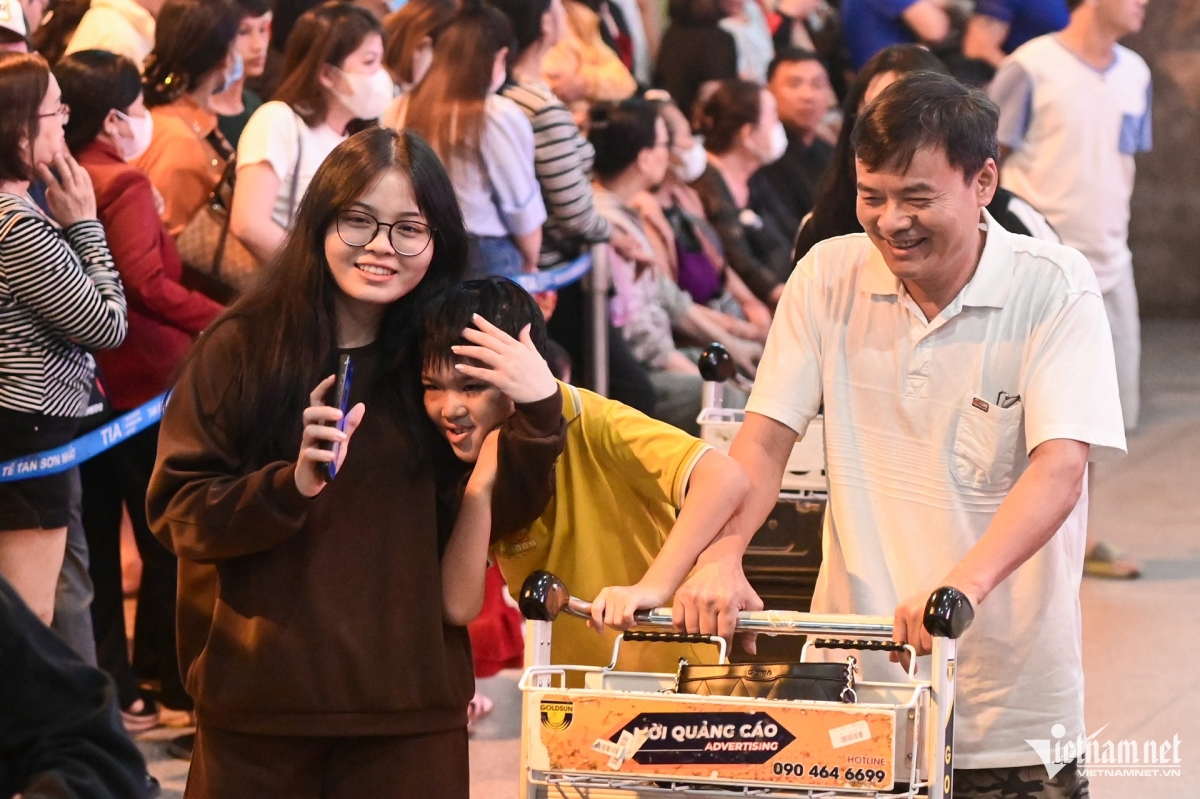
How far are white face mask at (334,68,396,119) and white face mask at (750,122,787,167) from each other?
2.81 m

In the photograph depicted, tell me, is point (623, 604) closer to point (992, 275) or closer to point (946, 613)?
point (946, 613)

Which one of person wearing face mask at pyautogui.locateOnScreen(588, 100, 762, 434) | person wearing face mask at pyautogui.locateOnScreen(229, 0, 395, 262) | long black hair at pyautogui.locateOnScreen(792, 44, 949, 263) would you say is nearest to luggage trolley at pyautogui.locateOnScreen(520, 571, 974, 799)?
long black hair at pyautogui.locateOnScreen(792, 44, 949, 263)

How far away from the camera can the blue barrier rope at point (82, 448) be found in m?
3.88

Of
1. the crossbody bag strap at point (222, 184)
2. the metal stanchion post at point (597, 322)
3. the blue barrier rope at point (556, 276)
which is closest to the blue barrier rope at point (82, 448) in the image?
the crossbody bag strap at point (222, 184)

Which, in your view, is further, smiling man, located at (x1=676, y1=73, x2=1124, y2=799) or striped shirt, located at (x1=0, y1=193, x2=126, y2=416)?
striped shirt, located at (x1=0, y1=193, x2=126, y2=416)

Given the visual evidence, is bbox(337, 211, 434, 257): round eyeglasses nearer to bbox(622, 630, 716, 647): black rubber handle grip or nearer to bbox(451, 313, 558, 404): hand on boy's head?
bbox(451, 313, 558, 404): hand on boy's head

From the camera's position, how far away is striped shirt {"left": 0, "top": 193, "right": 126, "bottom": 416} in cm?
377

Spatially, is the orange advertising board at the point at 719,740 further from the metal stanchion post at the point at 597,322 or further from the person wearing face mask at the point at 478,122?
the metal stanchion post at the point at 597,322

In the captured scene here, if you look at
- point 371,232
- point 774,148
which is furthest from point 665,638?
point 774,148

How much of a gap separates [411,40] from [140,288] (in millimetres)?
1503

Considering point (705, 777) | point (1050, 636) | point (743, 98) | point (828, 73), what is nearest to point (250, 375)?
point (705, 777)

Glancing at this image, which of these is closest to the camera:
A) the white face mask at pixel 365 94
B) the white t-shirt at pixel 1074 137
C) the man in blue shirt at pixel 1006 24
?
the white face mask at pixel 365 94

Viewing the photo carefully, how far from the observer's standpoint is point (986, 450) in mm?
2518

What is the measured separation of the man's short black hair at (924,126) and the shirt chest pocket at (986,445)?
36 cm
